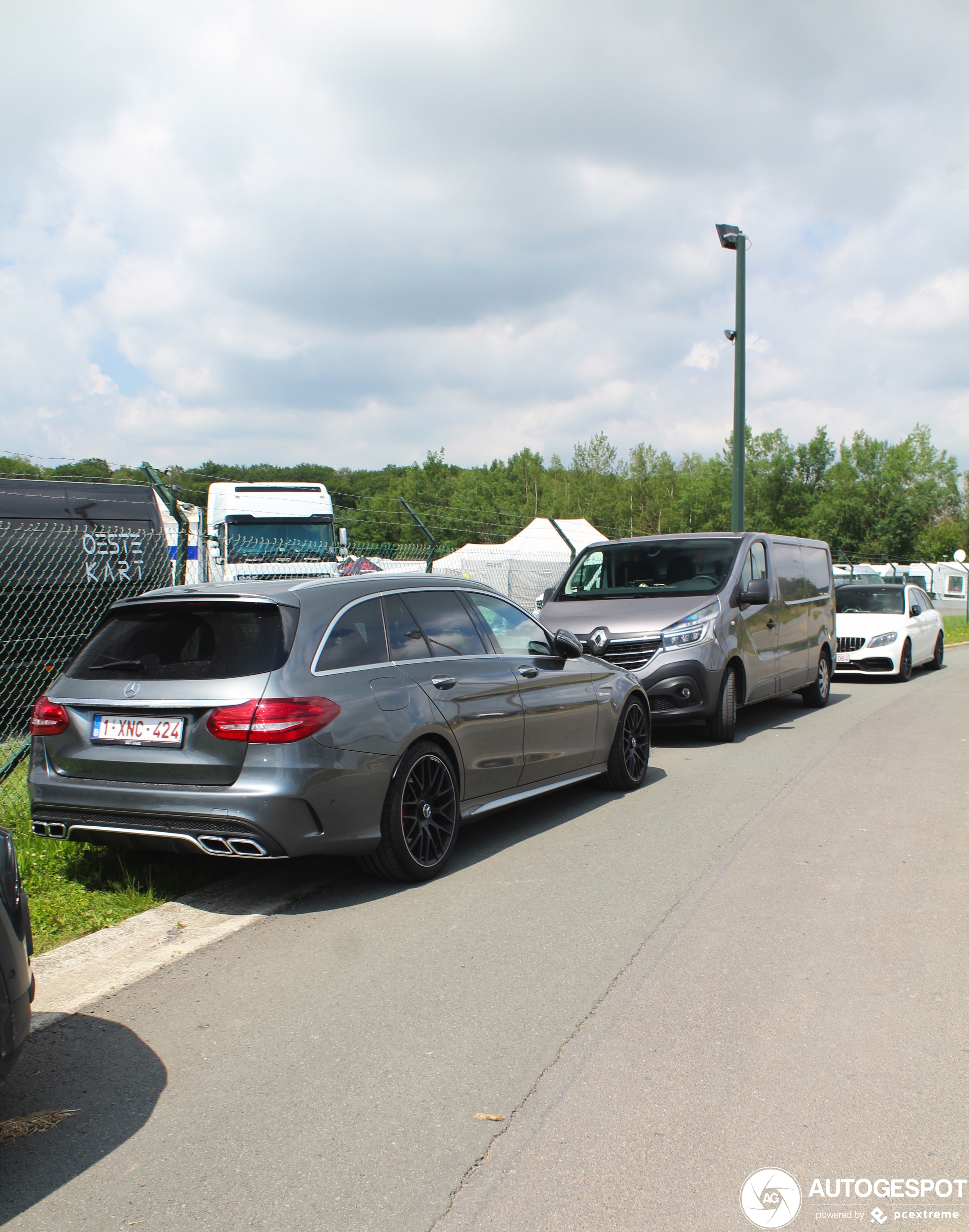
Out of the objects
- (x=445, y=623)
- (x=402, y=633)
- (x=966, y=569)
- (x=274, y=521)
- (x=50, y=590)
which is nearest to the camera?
(x=402, y=633)

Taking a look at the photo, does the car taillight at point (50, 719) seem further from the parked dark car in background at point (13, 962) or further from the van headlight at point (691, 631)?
the van headlight at point (691, 631)

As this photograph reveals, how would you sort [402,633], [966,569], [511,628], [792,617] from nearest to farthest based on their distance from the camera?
[402,633] < [511,628] < [792,617] < [966,569]

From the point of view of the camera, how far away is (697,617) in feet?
32.6

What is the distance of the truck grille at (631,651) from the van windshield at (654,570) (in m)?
0.81

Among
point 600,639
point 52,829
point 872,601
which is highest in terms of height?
point 872,601

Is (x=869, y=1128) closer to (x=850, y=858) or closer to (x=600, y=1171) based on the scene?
(x=600, y=1171)

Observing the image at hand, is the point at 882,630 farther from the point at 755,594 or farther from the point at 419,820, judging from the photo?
the point at 419,820

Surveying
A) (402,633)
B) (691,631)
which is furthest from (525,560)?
(402,633)

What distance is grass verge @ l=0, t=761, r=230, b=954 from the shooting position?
187 inches

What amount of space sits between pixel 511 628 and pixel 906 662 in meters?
12.2

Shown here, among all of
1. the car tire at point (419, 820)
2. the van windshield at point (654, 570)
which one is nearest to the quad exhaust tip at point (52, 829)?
the car tire at point (419, 820)

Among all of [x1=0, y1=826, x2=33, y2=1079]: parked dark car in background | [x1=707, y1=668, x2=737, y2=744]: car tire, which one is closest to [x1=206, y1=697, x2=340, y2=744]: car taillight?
[x1=0, y1=826, x2=33, y2=1079]: parked dark car in background

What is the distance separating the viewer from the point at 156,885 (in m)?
5.26

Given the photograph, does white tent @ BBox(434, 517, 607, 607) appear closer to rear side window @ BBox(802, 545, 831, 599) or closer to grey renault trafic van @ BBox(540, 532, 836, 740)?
grey renault trafic van @ BBox(540, 532, 836, 740)
